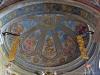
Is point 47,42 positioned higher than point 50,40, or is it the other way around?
point 50,40

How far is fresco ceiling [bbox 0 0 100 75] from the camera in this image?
15984 mm

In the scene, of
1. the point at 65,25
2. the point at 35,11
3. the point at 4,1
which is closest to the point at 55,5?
the point at 35,11

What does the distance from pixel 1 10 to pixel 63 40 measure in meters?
5.80

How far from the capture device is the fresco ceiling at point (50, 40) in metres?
16.0

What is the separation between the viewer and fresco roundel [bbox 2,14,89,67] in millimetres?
18750

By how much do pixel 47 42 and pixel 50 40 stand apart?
0.19 meters

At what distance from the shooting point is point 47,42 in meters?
19.9

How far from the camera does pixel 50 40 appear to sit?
19938 mm

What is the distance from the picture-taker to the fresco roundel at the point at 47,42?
738 inches

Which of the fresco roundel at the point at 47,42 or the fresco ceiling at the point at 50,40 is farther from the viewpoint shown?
the fresco roundel at the point at 47,42

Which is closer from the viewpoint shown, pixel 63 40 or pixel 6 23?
pixel 6 23

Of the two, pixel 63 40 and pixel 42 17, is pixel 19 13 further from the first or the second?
pixel 63 40

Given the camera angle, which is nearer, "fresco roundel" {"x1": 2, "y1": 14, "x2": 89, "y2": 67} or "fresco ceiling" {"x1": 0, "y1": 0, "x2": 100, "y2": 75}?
"fresco ceiling" {"x1": 0, "y1": 0, "x2": 100, "y2": 75}

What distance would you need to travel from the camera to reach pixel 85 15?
15680mm
